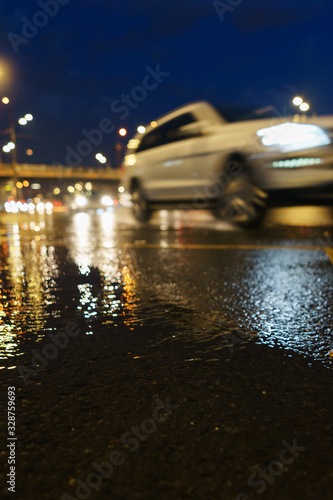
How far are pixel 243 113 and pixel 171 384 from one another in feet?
25.0

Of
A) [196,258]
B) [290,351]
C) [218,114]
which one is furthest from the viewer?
[218,114]

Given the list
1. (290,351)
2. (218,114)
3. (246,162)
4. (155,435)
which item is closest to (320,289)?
(290,351)

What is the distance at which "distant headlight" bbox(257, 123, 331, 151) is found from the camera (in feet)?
25.3

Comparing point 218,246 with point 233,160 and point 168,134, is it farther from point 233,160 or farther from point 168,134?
point 168,134

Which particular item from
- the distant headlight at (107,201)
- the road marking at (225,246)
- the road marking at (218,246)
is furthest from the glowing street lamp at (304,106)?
the road marking at (225,246)

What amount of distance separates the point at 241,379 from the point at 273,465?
2.34 ft

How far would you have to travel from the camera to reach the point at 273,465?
1.54 metres

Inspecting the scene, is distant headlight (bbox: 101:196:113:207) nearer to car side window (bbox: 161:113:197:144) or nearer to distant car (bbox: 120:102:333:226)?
distant car (bbox: 120:102:333:226)

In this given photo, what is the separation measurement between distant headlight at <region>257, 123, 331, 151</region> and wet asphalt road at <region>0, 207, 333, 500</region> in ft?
10.9

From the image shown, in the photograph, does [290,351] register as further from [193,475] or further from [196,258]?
[196,258]

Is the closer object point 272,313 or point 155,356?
point 155,356

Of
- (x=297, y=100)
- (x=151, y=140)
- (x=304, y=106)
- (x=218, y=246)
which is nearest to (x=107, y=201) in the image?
(x=297, y=100)

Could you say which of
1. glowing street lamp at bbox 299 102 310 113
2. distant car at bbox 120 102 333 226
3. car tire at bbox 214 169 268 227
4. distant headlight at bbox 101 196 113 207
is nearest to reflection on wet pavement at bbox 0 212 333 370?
distant car at bbox 120 102 333 226

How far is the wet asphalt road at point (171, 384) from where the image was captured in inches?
58.7
